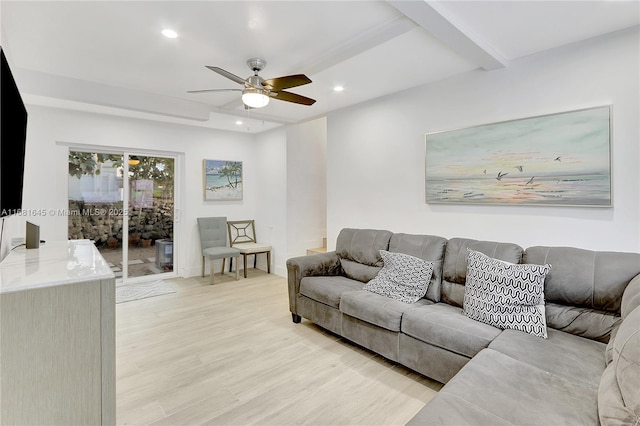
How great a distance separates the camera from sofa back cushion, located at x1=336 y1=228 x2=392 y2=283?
338 cm

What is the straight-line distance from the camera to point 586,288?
211 cm

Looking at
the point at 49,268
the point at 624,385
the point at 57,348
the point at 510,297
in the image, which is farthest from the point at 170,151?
the point at 624,385

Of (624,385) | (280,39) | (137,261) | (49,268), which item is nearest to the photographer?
(624,385)

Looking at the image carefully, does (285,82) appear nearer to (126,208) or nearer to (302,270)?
(302,270)

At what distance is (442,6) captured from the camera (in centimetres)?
205

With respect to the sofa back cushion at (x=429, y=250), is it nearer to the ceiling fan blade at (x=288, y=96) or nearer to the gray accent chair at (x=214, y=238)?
the ceiling fan blade at (x=288, y=96)

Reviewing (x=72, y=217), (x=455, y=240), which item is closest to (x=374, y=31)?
(x=455, y=240)

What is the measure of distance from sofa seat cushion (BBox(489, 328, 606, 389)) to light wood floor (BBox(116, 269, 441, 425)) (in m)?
0.67

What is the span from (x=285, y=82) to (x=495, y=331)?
2410 mm

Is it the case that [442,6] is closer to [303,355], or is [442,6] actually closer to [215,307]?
[303,355]

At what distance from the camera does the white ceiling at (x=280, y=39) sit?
2.13 metres

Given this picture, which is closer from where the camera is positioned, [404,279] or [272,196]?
[404,279]

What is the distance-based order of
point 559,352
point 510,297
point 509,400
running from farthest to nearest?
1. point 510,297
2. point 559,352
3. point 509,400

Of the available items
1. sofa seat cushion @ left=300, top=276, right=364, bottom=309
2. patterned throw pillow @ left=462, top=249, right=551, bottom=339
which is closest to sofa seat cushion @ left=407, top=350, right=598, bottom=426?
patterned throw pillow @ left=462, top=249, right=551, bottom=339
